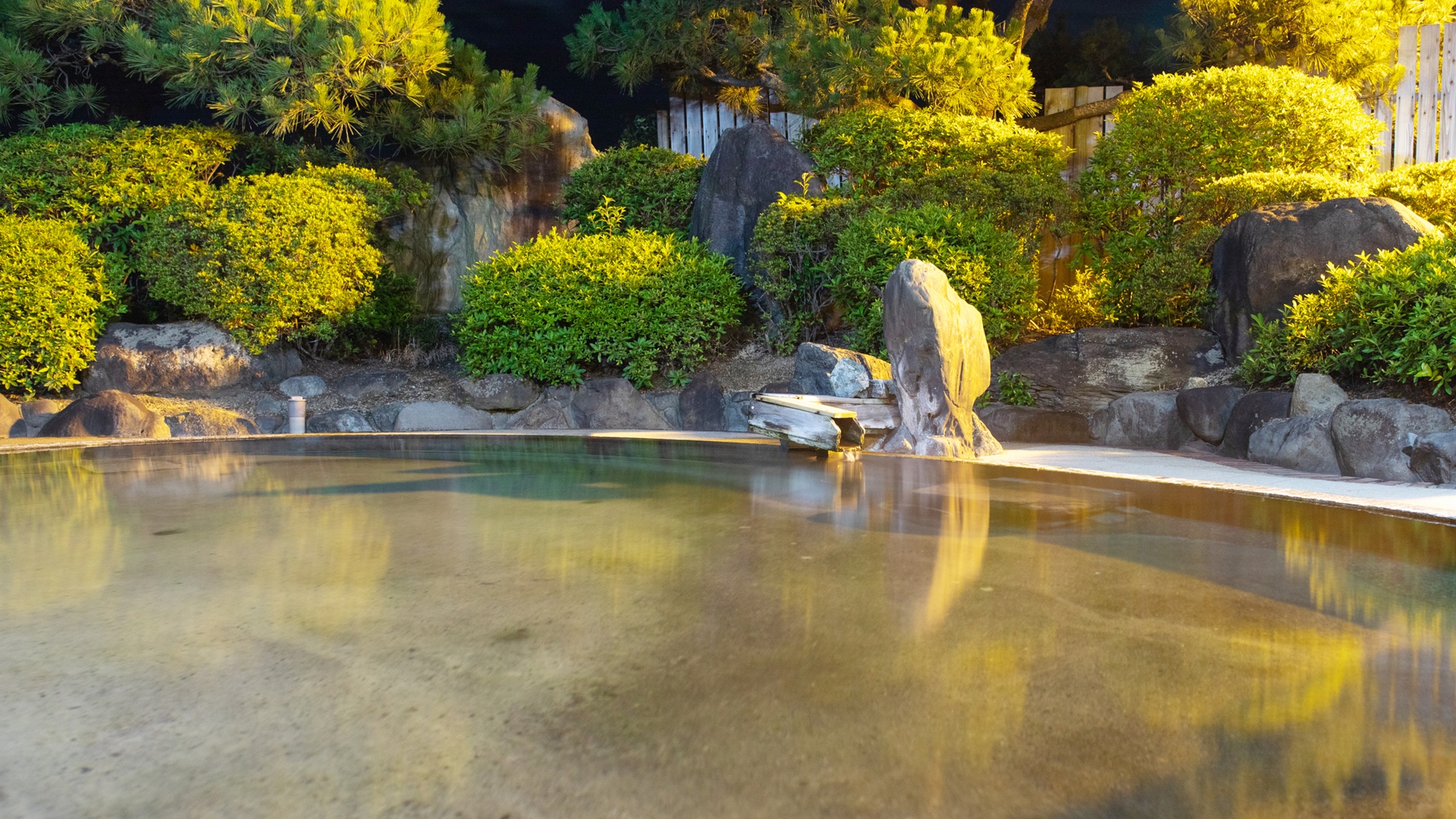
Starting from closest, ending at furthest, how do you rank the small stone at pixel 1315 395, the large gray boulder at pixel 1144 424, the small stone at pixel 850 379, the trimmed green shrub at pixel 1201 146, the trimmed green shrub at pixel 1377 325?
1. the trimmed green shrub at pixel 1377 325
2. the small stone at pixel 1315 395
3. the large gray boulder at pixel 1144 424
4. the small stone at pixel 850 379
5. the trimmed green shrub at pixel 1201 146

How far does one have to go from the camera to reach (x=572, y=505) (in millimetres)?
4461

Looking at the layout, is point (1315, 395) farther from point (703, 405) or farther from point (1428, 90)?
point (1428, 90)

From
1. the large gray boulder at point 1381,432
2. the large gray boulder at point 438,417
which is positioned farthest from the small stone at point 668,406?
the large gray boulder at point 1381,432

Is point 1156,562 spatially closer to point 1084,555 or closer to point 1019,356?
point 1084,555

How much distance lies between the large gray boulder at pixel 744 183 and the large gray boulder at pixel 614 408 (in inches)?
74.1

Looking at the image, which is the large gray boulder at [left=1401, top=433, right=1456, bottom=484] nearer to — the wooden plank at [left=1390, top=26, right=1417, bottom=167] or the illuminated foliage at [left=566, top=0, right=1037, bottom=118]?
Answer: the illuminated foliage at [left=566, top=0, right=1037, bottom=118]

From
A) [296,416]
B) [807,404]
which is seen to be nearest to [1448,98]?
[807,404]

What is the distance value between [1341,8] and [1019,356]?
20.9 ft

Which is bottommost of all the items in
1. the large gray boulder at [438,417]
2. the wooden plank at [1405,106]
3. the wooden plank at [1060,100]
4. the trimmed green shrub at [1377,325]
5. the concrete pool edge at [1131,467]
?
the concrete pool edge at [1131,467]

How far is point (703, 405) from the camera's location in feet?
29.0

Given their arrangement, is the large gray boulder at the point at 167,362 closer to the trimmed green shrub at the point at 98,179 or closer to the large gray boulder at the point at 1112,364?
the trimmed green shrub at the point at 98,179

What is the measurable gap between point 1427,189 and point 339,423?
9.87 metres

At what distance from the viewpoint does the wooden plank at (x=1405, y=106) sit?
1112 centimetres

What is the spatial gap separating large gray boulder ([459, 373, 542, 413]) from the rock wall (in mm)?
3326
